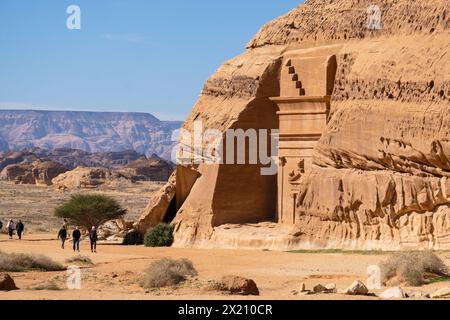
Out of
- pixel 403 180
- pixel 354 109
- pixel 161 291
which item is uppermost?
pixel 354 109

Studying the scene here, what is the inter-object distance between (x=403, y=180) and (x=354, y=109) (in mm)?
2878

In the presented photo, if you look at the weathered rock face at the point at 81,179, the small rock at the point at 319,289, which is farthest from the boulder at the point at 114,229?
the weathered rock face at the point at 81,179

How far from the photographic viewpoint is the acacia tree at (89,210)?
1623 inches

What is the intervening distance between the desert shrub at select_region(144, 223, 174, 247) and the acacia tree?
17.1ft

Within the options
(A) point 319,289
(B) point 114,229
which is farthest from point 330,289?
(B) point 114,229

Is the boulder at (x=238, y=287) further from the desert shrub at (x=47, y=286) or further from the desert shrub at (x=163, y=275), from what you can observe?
the desert shrub at (x=47, y=286)

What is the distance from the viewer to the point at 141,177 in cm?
10581

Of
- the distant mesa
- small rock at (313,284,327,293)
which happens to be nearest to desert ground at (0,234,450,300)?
small rock at (313,284,327,293)

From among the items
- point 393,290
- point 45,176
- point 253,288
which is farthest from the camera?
point 45,176

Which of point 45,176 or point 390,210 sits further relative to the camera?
point 45,176

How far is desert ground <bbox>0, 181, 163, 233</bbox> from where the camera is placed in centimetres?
5616

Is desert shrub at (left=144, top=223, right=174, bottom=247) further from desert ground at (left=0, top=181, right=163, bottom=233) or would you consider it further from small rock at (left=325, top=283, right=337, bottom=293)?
small rock at (left=325, top=283, right=337, bottom=293)

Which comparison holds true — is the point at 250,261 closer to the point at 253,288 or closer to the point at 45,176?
the point at 253,288
